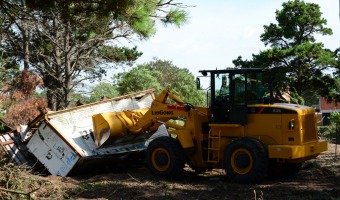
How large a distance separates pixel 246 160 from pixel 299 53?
19.9 meters

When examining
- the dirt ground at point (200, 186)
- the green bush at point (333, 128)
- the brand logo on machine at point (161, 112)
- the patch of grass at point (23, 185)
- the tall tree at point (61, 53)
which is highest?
the tall tree at point (61, 53)

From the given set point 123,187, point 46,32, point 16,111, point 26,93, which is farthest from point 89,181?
point 46,32

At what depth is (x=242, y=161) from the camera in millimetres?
9969

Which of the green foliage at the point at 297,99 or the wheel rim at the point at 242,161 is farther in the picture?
the green foliage at the point at 297,99

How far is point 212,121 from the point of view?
10836 mm

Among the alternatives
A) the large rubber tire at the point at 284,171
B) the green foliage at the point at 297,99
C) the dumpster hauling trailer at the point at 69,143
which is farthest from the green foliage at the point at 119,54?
the large rubber tire at the point at 284,171

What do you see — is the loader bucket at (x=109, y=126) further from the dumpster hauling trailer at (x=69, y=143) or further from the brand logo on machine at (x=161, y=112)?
the brand logo on machine at (x=161, y=112)

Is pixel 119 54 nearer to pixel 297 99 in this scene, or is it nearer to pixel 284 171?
pixel 297 99

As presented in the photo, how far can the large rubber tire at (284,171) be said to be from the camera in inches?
429

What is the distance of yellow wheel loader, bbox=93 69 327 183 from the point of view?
9.96 metres

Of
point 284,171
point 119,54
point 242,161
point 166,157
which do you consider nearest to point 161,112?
point 166,157

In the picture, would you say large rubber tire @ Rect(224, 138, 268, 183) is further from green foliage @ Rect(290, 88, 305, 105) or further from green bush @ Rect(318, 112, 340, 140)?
green foliage @ Rect(290, 88, 305, 105)

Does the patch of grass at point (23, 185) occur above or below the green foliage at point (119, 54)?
below

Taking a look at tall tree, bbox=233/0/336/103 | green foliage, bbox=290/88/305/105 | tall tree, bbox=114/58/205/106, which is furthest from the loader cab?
tall tree, bbox=114/58/205/106
